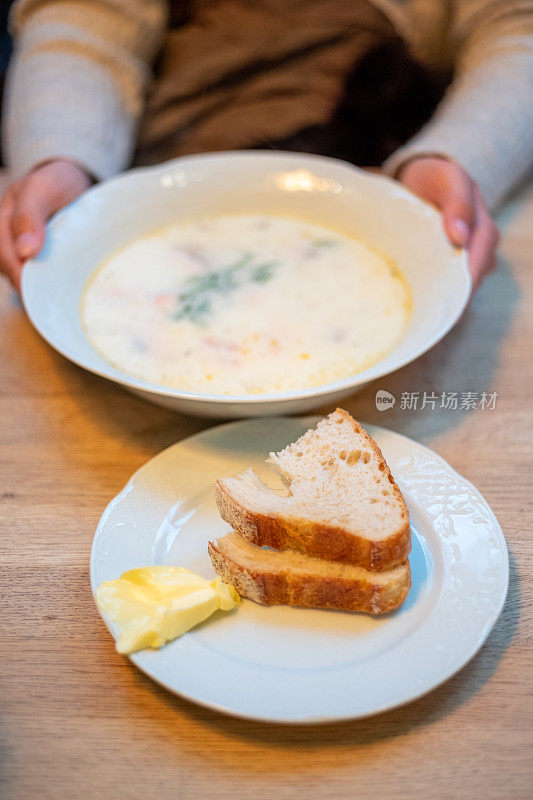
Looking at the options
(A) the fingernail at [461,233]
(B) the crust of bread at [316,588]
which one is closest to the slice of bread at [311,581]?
(B) the crust of bread at [316,588]

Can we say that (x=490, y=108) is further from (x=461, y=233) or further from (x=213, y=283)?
(x=213, y=283)

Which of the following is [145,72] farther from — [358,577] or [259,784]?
[259,784]

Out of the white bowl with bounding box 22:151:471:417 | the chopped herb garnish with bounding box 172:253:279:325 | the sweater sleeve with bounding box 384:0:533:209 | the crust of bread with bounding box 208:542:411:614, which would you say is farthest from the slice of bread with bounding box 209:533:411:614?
the sweater sleeve with bounding box 384:0:533:209

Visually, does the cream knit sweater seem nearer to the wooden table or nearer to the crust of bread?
the wooden table

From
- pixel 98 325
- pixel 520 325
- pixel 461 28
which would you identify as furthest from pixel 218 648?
pixel 461 28

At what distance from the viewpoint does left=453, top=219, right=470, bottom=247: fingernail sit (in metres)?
1.25

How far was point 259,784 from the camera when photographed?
2.39ft

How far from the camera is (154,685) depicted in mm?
816

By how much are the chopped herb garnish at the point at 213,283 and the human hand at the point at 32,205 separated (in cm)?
27

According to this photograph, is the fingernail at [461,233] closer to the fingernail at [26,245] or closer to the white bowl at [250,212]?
the white bowl at [250,212]

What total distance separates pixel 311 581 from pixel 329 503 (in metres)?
0.11

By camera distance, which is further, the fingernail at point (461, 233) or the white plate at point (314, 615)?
the fingernail at point (461, 233)

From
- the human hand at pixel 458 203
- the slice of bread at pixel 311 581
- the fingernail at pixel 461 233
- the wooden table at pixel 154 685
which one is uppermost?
the fingernail at pixel 461 233

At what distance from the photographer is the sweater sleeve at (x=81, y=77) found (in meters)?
1.64
